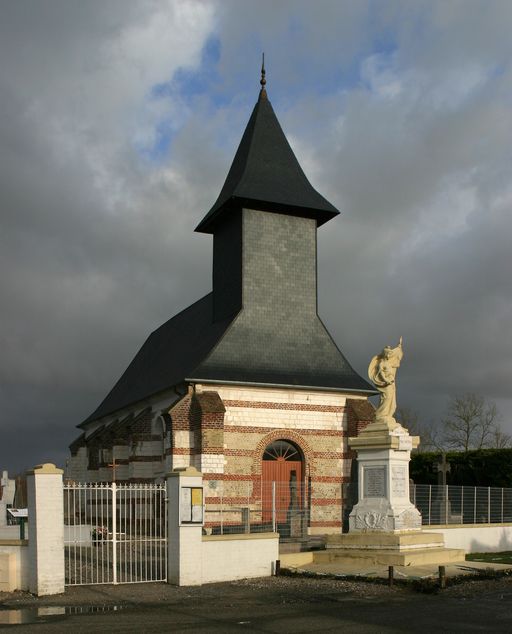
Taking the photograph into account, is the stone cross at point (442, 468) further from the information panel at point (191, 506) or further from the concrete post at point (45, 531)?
the concrete post at point (45, 531)

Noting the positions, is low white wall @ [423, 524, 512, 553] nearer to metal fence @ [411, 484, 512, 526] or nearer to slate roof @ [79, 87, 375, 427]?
metal fence @ [411, 484, 512, 526]

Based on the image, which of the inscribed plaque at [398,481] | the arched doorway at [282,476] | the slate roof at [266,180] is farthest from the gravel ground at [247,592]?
the slate roof at [266,180]

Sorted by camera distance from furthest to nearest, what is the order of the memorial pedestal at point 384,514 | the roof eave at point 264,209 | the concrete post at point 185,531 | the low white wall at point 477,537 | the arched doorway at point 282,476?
the roof eave at point 264,209 → the arched doorway at point 282,476 → the low white wall at point 477,537 → the memorial pedestal at point 384,514 → the concrete post at point 185,531

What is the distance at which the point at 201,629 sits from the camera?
9672mm

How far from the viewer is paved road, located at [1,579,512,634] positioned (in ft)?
32.1

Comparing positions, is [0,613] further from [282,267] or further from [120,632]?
[282,267]

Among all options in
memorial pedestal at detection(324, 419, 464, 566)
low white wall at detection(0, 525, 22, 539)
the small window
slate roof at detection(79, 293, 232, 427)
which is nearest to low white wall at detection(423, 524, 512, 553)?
memorial pedestal at detection(324, 419, 464, 566)

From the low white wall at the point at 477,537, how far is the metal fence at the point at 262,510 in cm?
367

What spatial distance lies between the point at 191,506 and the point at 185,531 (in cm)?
44

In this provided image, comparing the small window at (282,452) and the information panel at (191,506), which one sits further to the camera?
the small window at (282,452)

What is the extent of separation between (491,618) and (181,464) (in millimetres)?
→ 13028

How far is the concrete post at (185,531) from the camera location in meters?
13.9

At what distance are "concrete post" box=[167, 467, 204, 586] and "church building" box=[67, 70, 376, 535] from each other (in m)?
7.50

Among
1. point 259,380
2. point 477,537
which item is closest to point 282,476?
point 259,380
